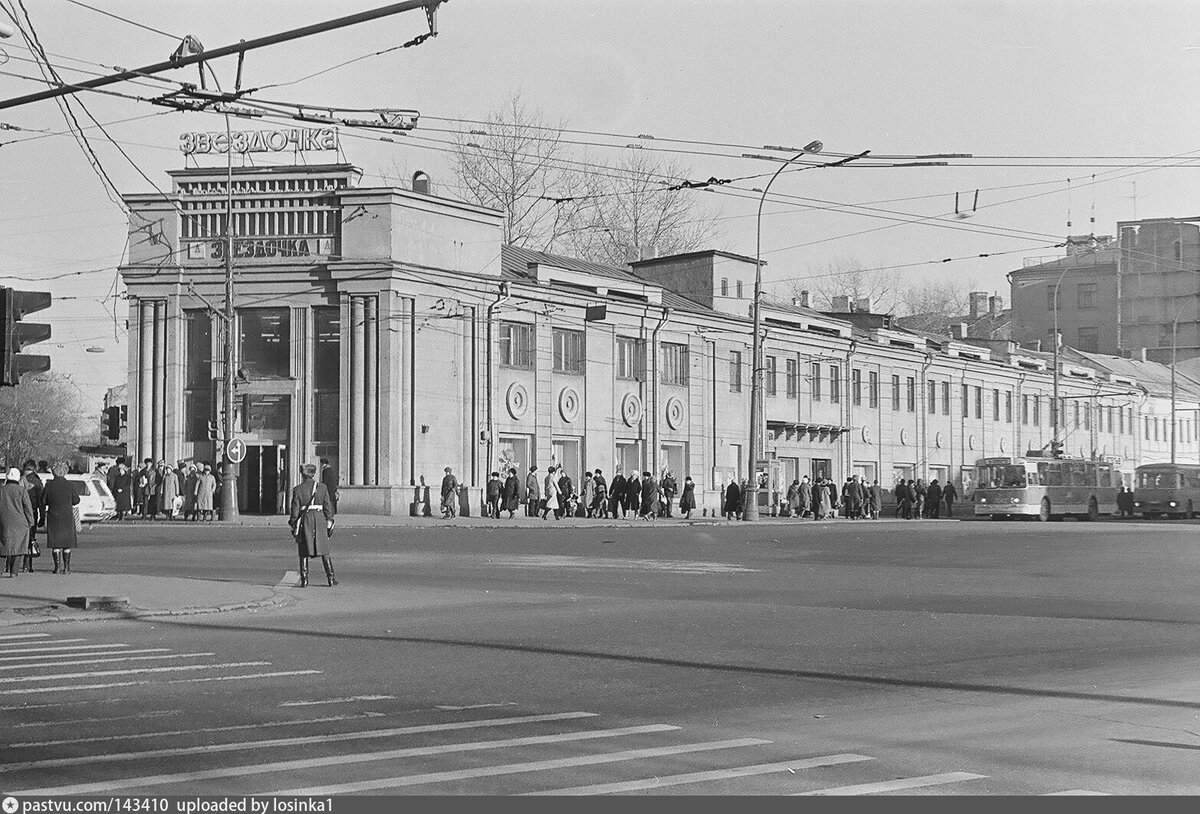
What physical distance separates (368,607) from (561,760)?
409 inches

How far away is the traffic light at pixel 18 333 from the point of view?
15570 mm

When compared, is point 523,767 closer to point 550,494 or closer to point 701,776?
point 701,776

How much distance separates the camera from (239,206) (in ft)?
159

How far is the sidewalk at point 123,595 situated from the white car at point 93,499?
18327 mm

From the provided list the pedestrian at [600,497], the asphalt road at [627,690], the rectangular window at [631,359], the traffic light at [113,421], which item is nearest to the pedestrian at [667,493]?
the pedestrian at [600,497]

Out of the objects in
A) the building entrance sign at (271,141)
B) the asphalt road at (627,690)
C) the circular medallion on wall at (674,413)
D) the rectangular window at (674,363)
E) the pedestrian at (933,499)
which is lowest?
the asphalt road at (627,690)

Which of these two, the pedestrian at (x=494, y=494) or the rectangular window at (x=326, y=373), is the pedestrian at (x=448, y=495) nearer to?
the pedestrian at (x=494, y=494)

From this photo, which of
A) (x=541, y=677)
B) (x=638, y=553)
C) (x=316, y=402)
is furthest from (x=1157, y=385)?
(x=541, y=677)

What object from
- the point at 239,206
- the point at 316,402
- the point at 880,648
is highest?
the point at 239,206

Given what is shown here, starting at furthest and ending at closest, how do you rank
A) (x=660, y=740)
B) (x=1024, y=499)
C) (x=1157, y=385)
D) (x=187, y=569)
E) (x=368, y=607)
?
(x=1157, y=385) → (x=1024, y=499) → (x=187, y=569) → (x=368, y=607) → (x=660, y=740)

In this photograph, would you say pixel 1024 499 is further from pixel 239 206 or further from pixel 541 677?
pixel 541 677

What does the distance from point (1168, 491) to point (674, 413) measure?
2724 centimetres

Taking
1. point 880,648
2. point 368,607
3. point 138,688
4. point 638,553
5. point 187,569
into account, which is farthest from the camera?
point 638,553

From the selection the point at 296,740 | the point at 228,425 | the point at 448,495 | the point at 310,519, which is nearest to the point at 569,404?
the point at 448,495
